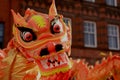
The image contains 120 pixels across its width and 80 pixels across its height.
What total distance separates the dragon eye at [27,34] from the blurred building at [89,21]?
11.6m

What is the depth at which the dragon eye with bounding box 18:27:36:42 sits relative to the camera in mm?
5188

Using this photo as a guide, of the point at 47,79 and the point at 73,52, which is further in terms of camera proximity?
the point at 73,52

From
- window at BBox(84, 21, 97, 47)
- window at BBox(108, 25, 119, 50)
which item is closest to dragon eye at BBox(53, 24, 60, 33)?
window at BBox(84, 21, 97, 47)

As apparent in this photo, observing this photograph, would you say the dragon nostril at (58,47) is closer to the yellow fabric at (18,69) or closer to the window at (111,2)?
the yellow fabric at (18,69)

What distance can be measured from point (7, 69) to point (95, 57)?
1464 centimetres

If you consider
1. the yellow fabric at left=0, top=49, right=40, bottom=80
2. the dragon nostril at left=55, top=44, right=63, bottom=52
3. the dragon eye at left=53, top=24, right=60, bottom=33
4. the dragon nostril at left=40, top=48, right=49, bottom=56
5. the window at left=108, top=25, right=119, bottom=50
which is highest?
the dragon eye at left=53, top=24, right=60, bottom=33

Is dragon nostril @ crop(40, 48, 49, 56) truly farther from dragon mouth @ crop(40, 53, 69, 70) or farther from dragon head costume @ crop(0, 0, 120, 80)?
dragon mouth @ crop(40, 53, 69, 70)

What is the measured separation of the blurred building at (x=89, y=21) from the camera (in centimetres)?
1742

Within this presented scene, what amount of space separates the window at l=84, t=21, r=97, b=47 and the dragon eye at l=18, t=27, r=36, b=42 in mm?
13314

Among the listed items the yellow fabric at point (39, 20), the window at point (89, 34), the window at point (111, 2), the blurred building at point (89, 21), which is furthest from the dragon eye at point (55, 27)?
the window at point (111, 2)

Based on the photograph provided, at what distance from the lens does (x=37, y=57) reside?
208 inches

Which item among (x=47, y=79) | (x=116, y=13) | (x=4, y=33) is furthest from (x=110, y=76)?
(x=116, y=13)

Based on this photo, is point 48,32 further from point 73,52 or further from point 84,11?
point 84,11

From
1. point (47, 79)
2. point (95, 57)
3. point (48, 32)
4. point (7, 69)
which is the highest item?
point (48, 32)
